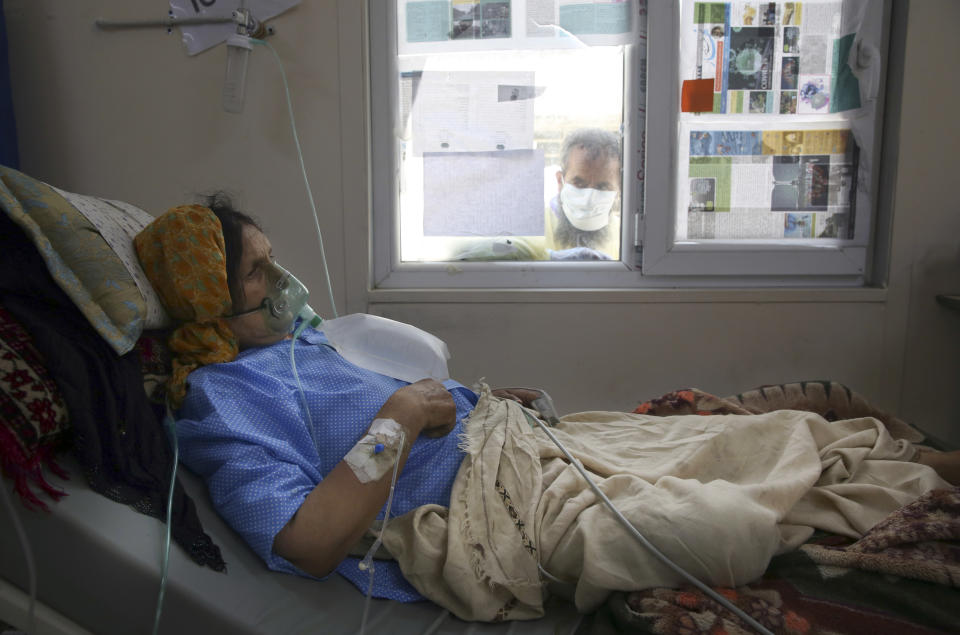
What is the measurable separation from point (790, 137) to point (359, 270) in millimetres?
1420

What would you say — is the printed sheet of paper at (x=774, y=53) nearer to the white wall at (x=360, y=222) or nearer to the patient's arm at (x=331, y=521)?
the white wall at (x=360, y=222)

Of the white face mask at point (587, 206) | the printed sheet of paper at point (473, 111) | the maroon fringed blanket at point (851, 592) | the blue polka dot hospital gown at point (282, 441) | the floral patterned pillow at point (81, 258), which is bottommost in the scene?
the maroon fringed blanket at point (851, 592)

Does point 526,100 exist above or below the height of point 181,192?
above

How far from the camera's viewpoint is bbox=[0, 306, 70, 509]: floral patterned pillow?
0.76 meters

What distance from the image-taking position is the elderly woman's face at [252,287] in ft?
3.92

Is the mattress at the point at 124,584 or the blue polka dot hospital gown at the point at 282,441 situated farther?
the blue polka dot hospital gown at the point at 282,441

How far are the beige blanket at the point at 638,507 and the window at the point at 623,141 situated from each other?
0.82 meters

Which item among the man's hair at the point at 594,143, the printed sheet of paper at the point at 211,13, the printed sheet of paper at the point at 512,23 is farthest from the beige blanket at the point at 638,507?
the printed sheet of paper at the point at 211,13

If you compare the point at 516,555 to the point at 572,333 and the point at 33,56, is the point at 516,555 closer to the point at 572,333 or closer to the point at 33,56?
the point at 572,333

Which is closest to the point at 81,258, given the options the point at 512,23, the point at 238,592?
the point at 238,592

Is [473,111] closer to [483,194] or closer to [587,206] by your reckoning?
[483,194]

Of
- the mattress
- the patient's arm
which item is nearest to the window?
the patient's arm

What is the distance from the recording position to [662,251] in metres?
1.88

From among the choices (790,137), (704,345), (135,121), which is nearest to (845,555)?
(704,345)
